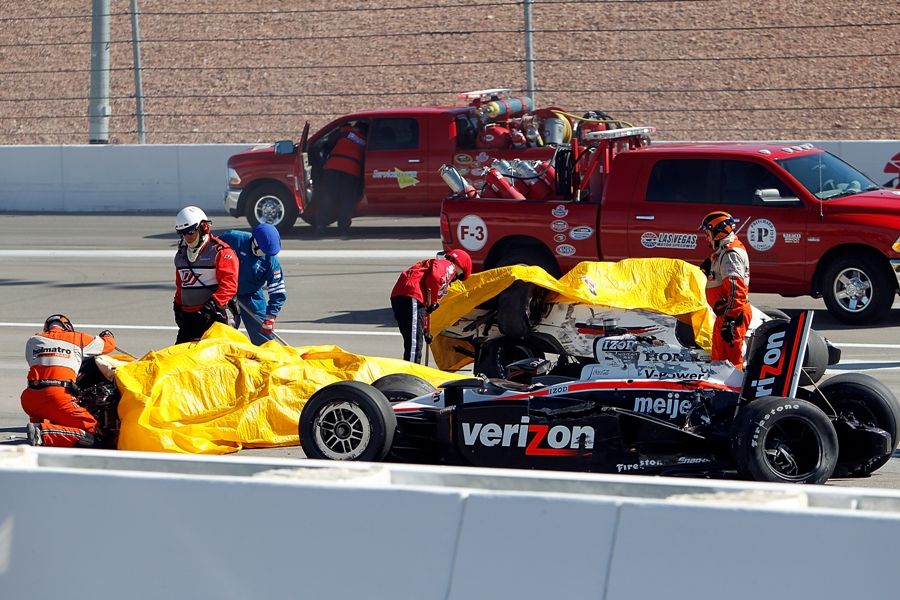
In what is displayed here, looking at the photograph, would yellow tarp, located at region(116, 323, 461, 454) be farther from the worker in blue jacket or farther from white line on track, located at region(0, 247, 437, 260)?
white line on track, located at region(0, 247, 437, 260)

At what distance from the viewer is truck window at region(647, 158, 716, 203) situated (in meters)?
13.4

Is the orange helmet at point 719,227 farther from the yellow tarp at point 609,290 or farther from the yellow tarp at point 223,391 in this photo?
the yellow tarp at point 223,391

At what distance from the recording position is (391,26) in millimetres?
31188

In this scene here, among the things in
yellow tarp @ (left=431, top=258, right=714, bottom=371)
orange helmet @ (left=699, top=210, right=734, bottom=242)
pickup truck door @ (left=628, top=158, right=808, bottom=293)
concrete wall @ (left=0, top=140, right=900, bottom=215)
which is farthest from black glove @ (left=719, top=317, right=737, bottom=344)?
concrete wall @ (left=0, top=140, right=900, bottom=215)

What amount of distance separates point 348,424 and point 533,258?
20.5 ft

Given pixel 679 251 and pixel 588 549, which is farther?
pixel 679 251

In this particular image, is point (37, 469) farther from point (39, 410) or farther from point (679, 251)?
point (679, 251)

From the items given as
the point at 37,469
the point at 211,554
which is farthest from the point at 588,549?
the point at 37,469

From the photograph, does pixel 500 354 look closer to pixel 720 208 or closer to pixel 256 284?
pixel 256 284

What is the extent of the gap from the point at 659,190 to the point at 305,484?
895 centimetres

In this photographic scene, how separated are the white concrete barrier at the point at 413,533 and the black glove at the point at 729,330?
4.01 metres

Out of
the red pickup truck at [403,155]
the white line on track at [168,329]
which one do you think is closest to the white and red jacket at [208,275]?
the white line on track at [168,329]

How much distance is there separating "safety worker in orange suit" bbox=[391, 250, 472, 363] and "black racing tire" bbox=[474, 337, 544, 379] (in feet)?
1.48

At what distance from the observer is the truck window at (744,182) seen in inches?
519
